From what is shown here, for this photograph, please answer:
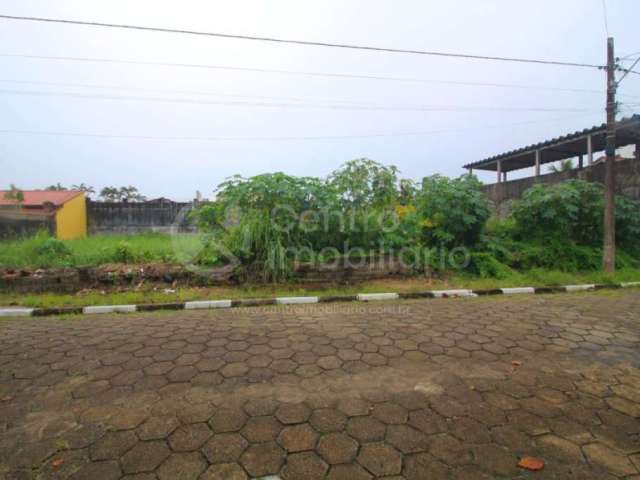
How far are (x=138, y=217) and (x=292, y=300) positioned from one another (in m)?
11.5

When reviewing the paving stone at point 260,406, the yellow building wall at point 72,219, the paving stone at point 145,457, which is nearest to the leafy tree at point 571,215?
the paving stone at point 260,406

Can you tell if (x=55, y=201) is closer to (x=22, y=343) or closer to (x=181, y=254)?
(x=181, y=254)

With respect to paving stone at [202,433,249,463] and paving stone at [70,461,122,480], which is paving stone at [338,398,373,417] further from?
paving stone at [70,461,122,480]

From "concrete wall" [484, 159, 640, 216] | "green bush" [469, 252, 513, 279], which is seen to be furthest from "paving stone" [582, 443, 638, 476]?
"concrete wall" [484, 159, 640, 216]

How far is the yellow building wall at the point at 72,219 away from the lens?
39.7ft

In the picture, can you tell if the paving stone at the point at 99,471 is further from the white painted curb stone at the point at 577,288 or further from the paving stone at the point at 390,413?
the white painted curb stone at the point at 577,288

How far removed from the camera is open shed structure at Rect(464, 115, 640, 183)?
33.0 feet

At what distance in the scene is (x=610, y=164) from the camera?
6.65 meters

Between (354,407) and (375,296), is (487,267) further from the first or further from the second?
(354,407)

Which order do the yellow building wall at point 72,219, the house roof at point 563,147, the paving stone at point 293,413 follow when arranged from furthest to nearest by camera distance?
the yellow building wall at point 72,219 → the house roof at point 563,147 → the paving stone at point 293,413

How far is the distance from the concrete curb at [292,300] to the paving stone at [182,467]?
3.31m

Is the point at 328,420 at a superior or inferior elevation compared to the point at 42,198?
inferior

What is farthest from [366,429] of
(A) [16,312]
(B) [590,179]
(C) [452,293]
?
(B) [590,179]

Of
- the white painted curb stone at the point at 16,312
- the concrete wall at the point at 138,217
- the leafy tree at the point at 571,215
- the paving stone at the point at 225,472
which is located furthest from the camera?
the concrete wall at the point at 138,217
